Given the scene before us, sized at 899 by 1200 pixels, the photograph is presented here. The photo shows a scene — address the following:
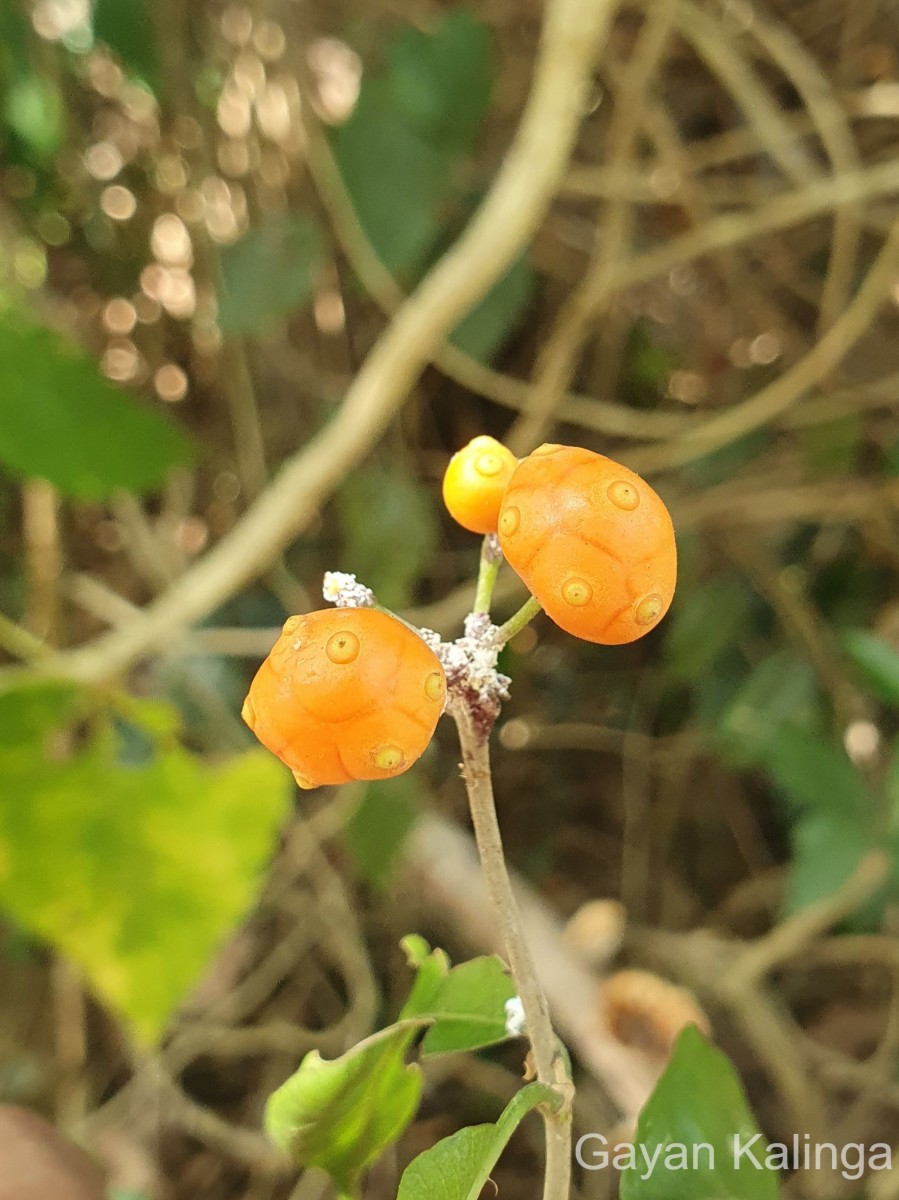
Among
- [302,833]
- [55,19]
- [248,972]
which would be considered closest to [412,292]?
[55,19]

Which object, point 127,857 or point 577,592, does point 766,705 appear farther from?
point 577,592

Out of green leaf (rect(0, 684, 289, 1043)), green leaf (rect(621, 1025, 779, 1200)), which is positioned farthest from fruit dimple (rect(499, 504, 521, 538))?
green leaf (rect(0, 684, 289, 1043))

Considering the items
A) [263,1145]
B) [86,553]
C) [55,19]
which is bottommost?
[263,1145]

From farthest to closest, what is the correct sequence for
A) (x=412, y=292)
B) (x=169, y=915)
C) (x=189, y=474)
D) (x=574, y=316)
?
(x=189, y=474) → (x=412, y=292) → (x=574, y=316) → (x=169, y=915)

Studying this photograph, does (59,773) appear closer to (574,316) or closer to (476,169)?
(574,316)

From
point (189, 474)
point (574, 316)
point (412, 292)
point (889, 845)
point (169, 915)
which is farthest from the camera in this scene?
point (189, 474)

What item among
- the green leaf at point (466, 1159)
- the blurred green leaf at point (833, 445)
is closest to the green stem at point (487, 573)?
the green leaf at point (466, 1159)
